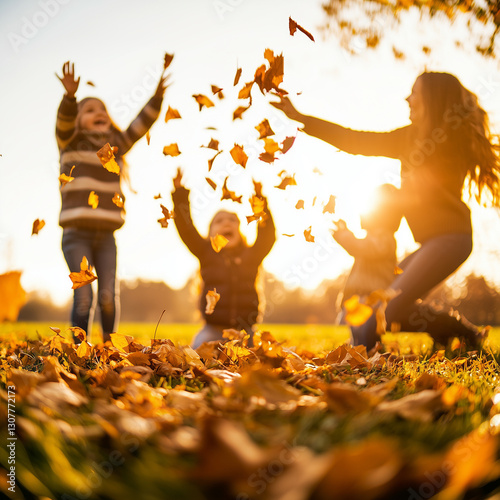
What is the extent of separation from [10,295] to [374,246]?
2.60m

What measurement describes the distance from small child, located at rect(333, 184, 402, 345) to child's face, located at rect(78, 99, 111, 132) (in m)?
2.34

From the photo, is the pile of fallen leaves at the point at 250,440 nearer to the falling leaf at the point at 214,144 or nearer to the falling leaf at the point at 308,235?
the falling leaf at the point at 308,235

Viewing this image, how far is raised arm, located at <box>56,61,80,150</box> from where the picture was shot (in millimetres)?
3312

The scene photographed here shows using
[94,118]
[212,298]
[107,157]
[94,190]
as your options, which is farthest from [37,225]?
[94,118]

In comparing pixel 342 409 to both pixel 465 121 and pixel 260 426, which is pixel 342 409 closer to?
pixel 260 426

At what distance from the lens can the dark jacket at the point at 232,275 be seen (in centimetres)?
444

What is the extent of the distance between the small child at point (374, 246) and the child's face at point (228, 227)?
1.64m

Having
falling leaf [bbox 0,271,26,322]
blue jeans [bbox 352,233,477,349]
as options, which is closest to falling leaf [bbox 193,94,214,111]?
falling leaf [bbox 0,271,26,322]

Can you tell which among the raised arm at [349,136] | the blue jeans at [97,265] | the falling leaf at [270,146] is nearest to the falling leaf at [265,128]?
the falling leaf at [270,146]

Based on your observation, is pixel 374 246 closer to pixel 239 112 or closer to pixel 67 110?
pixel 239 112

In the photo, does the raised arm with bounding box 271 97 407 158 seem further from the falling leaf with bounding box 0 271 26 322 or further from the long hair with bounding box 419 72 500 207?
the falling leaf with bounding box 0 271 26 322

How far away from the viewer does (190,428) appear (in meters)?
1.06

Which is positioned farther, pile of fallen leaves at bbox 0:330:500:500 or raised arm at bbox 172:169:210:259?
raised arm at bbox 172:169:210:259

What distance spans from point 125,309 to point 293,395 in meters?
47.8
